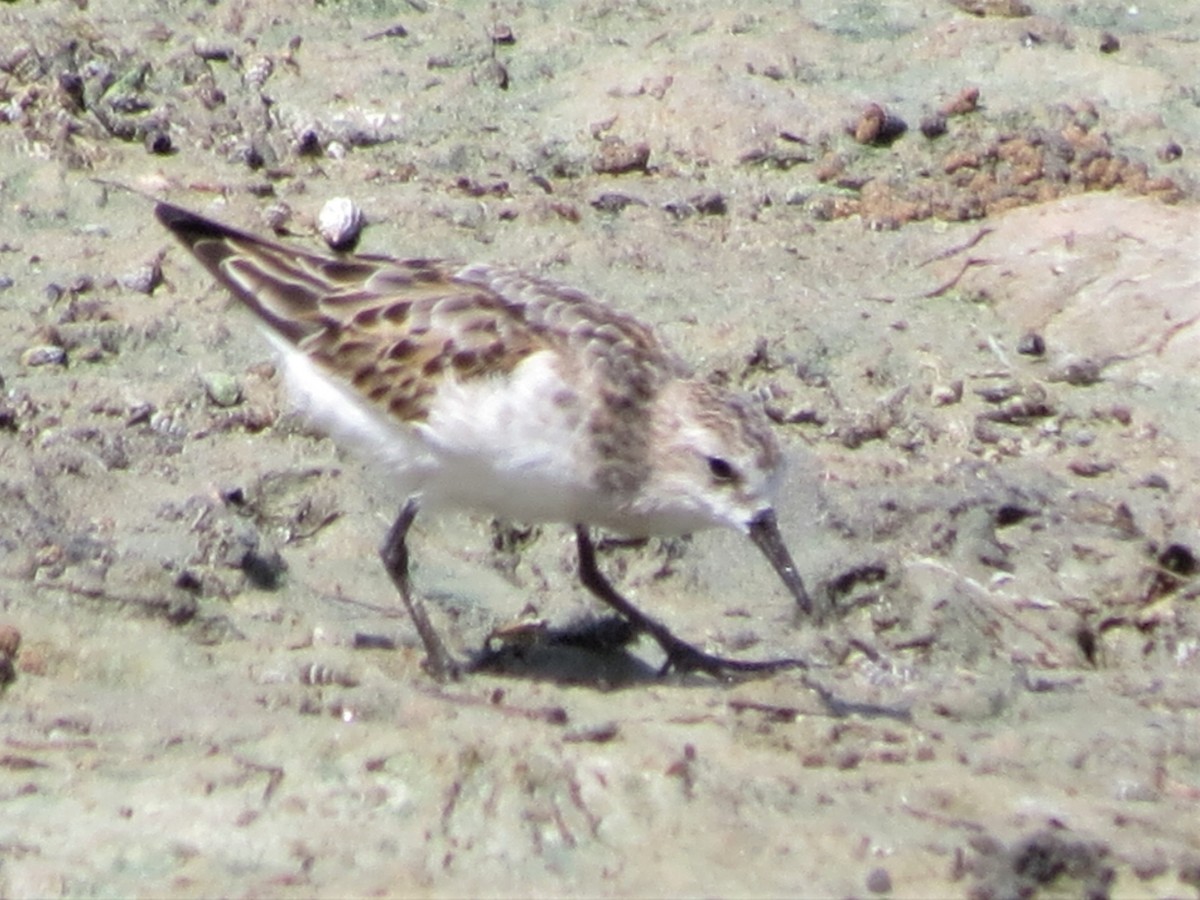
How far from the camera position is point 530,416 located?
720cm

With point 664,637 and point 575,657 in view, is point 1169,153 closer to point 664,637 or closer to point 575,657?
point 664,637

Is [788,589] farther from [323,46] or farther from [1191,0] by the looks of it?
[1191,0]

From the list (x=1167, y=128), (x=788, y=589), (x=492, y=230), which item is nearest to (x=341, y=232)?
(x=492, y=230)

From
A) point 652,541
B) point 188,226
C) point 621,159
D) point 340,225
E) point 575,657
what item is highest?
point 188,226

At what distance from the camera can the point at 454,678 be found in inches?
275

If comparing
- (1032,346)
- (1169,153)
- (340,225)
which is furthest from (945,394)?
(340,225)

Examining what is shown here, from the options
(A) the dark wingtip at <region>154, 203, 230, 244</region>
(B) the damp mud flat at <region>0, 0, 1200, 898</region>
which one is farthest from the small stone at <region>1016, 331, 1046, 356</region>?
(A) the dark wingtip at <region>154, 203, 230, 244</region>

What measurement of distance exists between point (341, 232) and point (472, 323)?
2.22 meters

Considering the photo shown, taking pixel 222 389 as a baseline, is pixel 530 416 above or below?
above

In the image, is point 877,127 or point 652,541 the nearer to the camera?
point 652,541

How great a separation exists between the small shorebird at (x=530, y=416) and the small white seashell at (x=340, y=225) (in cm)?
167

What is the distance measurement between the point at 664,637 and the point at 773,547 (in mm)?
540

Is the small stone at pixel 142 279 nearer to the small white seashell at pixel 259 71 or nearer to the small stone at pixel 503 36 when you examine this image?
the small white seashell at pixel 259 71

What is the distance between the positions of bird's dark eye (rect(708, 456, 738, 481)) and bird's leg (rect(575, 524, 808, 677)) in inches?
23.7
